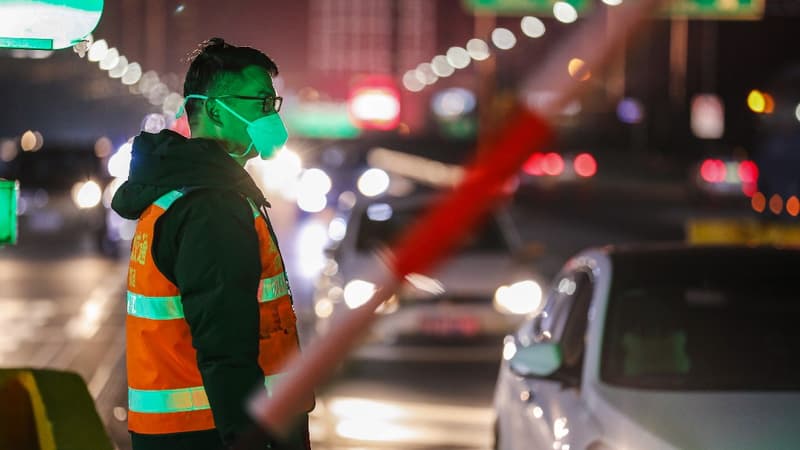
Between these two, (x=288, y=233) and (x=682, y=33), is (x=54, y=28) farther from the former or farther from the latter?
(x=682, y=33)

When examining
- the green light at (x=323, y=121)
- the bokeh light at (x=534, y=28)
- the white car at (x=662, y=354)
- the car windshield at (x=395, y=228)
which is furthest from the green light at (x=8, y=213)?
the green light at (x=323, y=121)

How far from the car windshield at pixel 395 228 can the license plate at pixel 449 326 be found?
1.39m

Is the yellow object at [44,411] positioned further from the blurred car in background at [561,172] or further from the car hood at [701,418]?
the blurred car in background at [561,172]

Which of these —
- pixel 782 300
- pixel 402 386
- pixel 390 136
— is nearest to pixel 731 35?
pixel 390 136

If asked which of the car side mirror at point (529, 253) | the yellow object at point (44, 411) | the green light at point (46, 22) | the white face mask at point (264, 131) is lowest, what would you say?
the car side mirror at point (529, 253)

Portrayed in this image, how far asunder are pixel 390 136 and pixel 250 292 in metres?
92.3

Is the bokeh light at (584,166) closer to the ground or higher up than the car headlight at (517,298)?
higher up

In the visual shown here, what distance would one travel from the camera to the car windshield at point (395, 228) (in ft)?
50.1

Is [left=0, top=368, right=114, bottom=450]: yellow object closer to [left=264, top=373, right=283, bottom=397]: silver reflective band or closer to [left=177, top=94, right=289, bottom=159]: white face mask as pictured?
[left=264, top=373, right=283, bottom=397]: silver reflective band

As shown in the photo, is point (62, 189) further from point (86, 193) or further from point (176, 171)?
point (176, 171)

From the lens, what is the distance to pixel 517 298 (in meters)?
14.1

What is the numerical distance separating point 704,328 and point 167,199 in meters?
3.19

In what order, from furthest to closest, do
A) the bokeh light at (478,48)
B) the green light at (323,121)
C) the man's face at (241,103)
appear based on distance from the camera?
the green light at (323,121) < the bokeh light at (478,48) < the man's face at (241,103)

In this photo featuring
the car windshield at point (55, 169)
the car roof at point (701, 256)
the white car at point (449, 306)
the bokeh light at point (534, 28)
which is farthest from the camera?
the bokeh light at point (534, 28)
